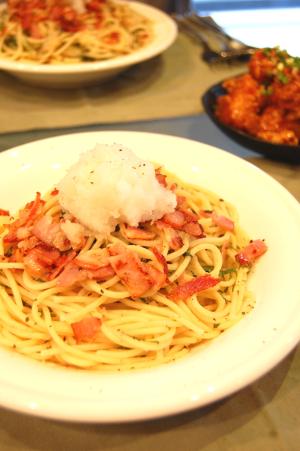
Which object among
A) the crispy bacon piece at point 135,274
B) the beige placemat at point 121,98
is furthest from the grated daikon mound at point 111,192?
the beige placemat at point 121,98

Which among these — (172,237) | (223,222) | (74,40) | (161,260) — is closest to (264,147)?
(223,222)

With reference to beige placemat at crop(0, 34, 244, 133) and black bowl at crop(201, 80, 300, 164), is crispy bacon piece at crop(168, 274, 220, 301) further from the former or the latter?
beige placemat at crop(0, 34, 244, 133)

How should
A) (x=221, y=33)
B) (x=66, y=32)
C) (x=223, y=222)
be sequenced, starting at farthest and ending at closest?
(x=221, y=33)
(x=66, y=32)
(x=223, y=222)

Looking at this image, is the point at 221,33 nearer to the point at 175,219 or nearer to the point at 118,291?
the point at 175,219

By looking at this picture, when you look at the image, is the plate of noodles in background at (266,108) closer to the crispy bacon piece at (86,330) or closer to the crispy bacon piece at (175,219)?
the crispy bacon piece at (175,219)

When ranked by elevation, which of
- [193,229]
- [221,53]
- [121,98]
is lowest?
[121,98]

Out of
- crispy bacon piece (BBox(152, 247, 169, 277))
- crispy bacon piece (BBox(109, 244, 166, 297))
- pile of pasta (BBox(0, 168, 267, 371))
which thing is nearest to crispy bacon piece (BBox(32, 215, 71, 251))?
pile of pasta (BBox(0, 168, 267, 371))
